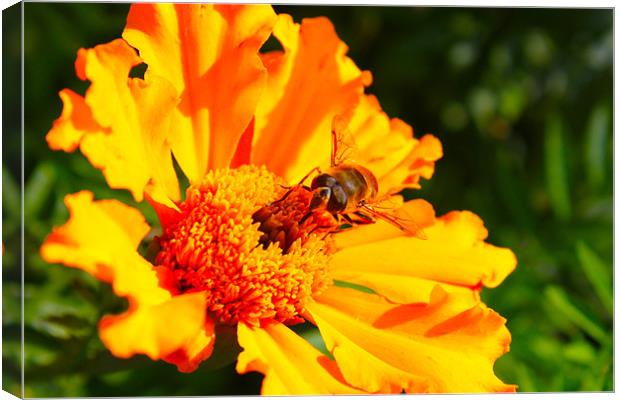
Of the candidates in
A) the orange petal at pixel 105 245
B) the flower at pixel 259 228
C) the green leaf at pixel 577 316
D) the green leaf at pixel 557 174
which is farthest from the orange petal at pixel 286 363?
the green leaf at pixel 557 174

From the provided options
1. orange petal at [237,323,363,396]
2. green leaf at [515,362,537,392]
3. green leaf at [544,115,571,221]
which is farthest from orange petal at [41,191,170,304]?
green leaf at [544,115,571,221]

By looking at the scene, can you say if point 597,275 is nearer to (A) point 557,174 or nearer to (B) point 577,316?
(B) point 577,316

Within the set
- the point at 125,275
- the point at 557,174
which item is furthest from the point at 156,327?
the point at 557,174

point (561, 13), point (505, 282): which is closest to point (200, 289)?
point (505, 282)

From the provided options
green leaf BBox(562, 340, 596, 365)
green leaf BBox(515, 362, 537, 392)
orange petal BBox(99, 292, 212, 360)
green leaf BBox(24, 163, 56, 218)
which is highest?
green leaf BBox(24, 163, 56, 218)

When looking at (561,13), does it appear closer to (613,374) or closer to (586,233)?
(586,233)

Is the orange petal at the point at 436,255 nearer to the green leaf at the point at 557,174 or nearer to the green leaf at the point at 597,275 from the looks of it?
the green leaf at the point at 597,275

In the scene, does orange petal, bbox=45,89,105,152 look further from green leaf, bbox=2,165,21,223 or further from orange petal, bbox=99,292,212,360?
green leaf, bbox=2,165,21,223
